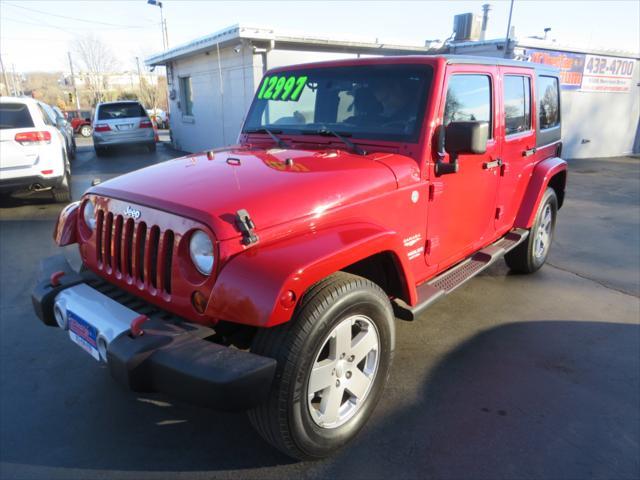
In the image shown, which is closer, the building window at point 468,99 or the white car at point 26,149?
the building window at point 468,99

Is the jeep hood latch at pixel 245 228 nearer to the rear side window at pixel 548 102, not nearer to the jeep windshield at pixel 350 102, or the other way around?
the jeep windshield at pixel 350 102

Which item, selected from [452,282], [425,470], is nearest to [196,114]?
[452,282]

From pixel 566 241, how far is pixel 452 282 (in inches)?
149

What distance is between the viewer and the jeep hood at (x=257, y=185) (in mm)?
2129

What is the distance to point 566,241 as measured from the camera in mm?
6176

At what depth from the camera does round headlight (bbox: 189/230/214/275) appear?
2.04 meters

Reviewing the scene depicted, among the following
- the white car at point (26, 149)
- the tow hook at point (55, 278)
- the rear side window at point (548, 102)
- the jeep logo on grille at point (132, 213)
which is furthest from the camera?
the white car at point (26, 149)

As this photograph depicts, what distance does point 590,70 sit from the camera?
14.5 meters

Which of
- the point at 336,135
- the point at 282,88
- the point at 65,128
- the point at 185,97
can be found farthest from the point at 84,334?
the point at 185,97

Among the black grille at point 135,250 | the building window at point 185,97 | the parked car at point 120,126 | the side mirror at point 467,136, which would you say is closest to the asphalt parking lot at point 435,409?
the black grille at point 135,250

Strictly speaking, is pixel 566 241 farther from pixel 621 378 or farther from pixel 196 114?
pixel 196 114

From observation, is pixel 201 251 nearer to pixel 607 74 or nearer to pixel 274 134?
pixel 274 134

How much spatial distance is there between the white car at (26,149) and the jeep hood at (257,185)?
5397mm

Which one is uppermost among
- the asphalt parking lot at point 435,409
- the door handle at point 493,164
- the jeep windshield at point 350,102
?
the jeep windshield at point 350,102
